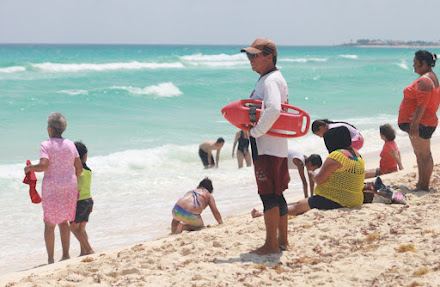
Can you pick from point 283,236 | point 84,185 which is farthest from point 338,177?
point 84,185

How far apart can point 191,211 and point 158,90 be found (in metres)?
22.7

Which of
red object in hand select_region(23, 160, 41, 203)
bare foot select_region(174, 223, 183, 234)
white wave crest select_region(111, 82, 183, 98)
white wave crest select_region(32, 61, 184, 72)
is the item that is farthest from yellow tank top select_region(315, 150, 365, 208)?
white wave crest select_region(32, 61, 184, 72)

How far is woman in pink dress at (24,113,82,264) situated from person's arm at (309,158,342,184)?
252 cm

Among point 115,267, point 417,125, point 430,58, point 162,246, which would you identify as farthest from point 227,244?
point 430,58

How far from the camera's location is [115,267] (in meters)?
4.57

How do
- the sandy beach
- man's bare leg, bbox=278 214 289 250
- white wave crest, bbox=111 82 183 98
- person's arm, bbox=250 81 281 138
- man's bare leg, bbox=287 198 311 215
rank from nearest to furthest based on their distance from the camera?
1. the sandy beach
2. person's arm, bbox=250 81 281 138
3. man's bare leg, bbox=278 214 289 250
4. man's bare leg, bbox=287 198 311 215
5. white wave crest, bbox=111 82 183 98

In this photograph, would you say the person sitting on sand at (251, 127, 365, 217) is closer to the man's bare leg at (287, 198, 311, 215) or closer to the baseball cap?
the man's bare leg at (287, 198, 311, 215)

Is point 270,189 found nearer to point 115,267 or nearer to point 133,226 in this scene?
point 115,267

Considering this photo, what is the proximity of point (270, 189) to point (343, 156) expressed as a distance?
4.69 feet

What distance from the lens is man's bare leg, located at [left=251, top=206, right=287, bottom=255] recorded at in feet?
14.7

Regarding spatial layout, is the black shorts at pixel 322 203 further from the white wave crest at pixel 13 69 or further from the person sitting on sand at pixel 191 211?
the white wave crest at pixel 13 69

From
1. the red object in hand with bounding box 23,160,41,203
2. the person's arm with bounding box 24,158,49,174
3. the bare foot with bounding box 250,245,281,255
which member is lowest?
the bare foot with bounding box 250,245,281,255

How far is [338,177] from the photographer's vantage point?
18.8ft

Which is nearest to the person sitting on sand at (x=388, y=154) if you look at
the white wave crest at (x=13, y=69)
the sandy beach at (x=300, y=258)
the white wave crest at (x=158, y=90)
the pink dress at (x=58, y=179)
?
the sandy beach at (x=300, y=258)
